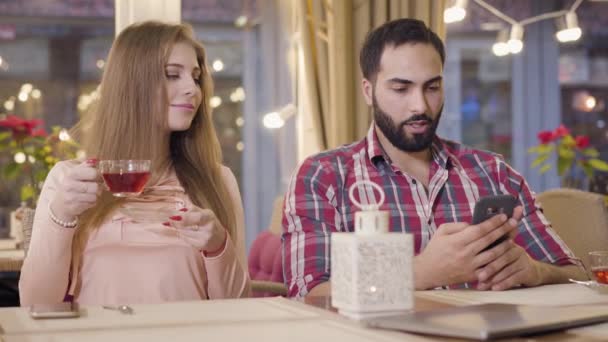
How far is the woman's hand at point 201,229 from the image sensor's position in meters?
1.89

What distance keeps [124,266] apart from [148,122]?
41cm

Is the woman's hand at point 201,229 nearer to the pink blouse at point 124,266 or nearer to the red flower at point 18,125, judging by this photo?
the pink blouse at point 124,266

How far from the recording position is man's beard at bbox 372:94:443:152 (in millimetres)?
2443

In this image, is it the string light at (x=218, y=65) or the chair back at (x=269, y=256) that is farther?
the string light at (x=218, y=65)

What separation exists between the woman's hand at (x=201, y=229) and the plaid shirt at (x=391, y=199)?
21 centimetres

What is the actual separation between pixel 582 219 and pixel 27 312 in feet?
6.08

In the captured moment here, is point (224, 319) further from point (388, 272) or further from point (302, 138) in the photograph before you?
point (302, 138)

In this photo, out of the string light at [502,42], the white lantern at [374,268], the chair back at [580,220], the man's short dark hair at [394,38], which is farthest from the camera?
the string light at [502,42]

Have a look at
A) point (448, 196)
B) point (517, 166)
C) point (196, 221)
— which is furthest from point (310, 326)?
point (517, 166)

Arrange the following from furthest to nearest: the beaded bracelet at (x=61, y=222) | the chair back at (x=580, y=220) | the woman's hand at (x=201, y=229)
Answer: the chair back at (x=580, y=220), the beaded bracelet at (x=61, y=222), the woman's hand at (x=201, y=229)

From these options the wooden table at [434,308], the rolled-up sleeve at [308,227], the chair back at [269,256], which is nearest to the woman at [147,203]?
the rolled-up sleeve at [308,227]

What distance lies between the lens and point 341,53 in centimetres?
391

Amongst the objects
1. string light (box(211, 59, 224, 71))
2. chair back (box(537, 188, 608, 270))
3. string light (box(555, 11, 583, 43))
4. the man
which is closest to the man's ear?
the man

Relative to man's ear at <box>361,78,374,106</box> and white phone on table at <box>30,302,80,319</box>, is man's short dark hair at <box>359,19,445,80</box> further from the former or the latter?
white phone on table at <box>30,302,80,319</box>
